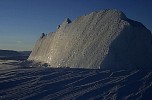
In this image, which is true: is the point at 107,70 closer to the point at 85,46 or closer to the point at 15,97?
the point at 85,46

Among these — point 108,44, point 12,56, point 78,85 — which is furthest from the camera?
point 12,56

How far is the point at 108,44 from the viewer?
13.6 meters

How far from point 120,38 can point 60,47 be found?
543 cm

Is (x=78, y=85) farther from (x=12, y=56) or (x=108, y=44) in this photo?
(x=12, y=56)

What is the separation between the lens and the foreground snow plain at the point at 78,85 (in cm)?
914

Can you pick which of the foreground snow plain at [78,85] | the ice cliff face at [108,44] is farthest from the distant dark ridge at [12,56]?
the foreground snow plain at [78,85]

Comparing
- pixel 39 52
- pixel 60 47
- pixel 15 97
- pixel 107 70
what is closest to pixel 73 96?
pixel 15 97

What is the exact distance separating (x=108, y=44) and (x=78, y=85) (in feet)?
13.1

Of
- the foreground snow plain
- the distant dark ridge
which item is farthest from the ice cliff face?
the distant dark ridge

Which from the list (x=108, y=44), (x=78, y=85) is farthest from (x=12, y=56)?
(x=78, y=85)

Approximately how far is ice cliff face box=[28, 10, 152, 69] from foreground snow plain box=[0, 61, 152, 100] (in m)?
1.07

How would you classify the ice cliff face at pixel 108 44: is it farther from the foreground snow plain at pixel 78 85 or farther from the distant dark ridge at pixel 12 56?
the distant dark ridge at pixel 12 56

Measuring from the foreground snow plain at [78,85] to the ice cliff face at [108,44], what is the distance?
3.50 feet

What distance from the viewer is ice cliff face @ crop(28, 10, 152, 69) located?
1334 centimetres
